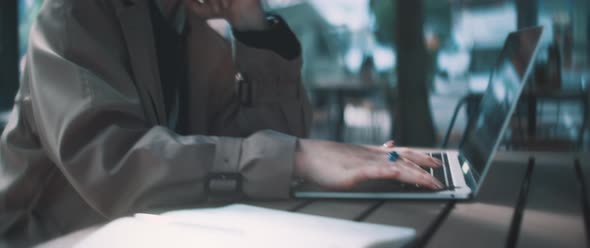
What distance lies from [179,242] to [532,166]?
0.95 meters

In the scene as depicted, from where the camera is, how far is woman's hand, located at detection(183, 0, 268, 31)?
1.20 meters

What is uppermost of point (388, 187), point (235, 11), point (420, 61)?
point (235, 11)

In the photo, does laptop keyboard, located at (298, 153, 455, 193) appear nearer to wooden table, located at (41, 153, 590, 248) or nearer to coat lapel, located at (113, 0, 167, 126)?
wooden table, located at (41, 153, 590, 248)

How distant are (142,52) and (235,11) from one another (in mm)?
404

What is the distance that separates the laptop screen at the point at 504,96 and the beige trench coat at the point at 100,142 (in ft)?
0.99

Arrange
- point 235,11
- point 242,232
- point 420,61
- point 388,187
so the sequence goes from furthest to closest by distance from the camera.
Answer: point 420,61
point 235,11
point 388,187
point 242,232

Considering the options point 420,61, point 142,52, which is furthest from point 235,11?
point 420,61

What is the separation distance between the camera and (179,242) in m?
0.54

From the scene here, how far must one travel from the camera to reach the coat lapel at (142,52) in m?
0.86

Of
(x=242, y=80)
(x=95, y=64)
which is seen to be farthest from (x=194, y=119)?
(x=95, y=64)

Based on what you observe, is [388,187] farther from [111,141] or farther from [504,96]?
[111,141]

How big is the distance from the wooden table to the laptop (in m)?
0.02

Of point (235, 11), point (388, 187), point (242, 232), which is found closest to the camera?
point (242, 232)

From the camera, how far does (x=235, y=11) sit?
1.23m
